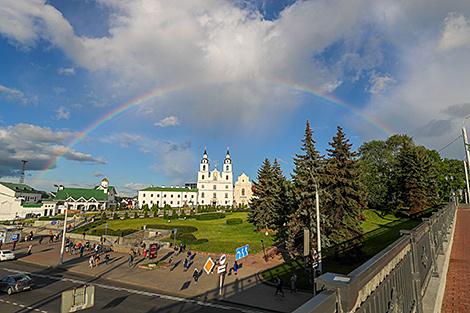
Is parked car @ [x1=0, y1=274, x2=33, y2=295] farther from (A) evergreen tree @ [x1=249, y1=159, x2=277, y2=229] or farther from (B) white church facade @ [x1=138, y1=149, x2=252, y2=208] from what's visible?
(B) white church facade @ [x1=138, y1=149, x2=252, y2=208]

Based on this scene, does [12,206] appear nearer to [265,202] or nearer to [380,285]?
[265,202]

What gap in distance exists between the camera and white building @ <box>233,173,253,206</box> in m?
124

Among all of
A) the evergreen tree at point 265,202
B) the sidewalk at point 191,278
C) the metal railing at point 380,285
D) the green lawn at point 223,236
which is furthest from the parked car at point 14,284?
the evergreen tree at point 265,202

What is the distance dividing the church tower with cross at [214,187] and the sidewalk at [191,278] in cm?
8469

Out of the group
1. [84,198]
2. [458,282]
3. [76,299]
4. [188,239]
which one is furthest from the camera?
[84,198]

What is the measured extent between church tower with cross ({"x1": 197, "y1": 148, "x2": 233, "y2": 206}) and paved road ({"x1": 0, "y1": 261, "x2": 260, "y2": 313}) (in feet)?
324

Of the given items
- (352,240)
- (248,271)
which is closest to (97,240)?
(248,271)

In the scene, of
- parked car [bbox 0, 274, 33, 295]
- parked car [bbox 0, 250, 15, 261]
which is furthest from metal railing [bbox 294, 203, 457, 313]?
parked car [bbox 0, 250, 15, 261]

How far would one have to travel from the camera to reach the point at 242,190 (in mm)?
125375

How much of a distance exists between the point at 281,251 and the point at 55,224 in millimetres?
57449

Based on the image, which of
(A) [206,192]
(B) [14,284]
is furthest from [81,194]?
(B) [14,284]

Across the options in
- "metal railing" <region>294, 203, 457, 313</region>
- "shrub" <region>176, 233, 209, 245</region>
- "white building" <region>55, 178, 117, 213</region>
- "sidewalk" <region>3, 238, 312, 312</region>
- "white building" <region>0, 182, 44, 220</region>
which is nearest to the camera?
"metal railing" <region>294, 203, 457, 313</region>

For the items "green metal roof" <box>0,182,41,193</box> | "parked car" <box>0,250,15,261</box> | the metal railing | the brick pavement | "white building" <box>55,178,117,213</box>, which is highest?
"green metal roof" <box>0,182,41,193</box>

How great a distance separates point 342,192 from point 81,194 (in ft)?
334
